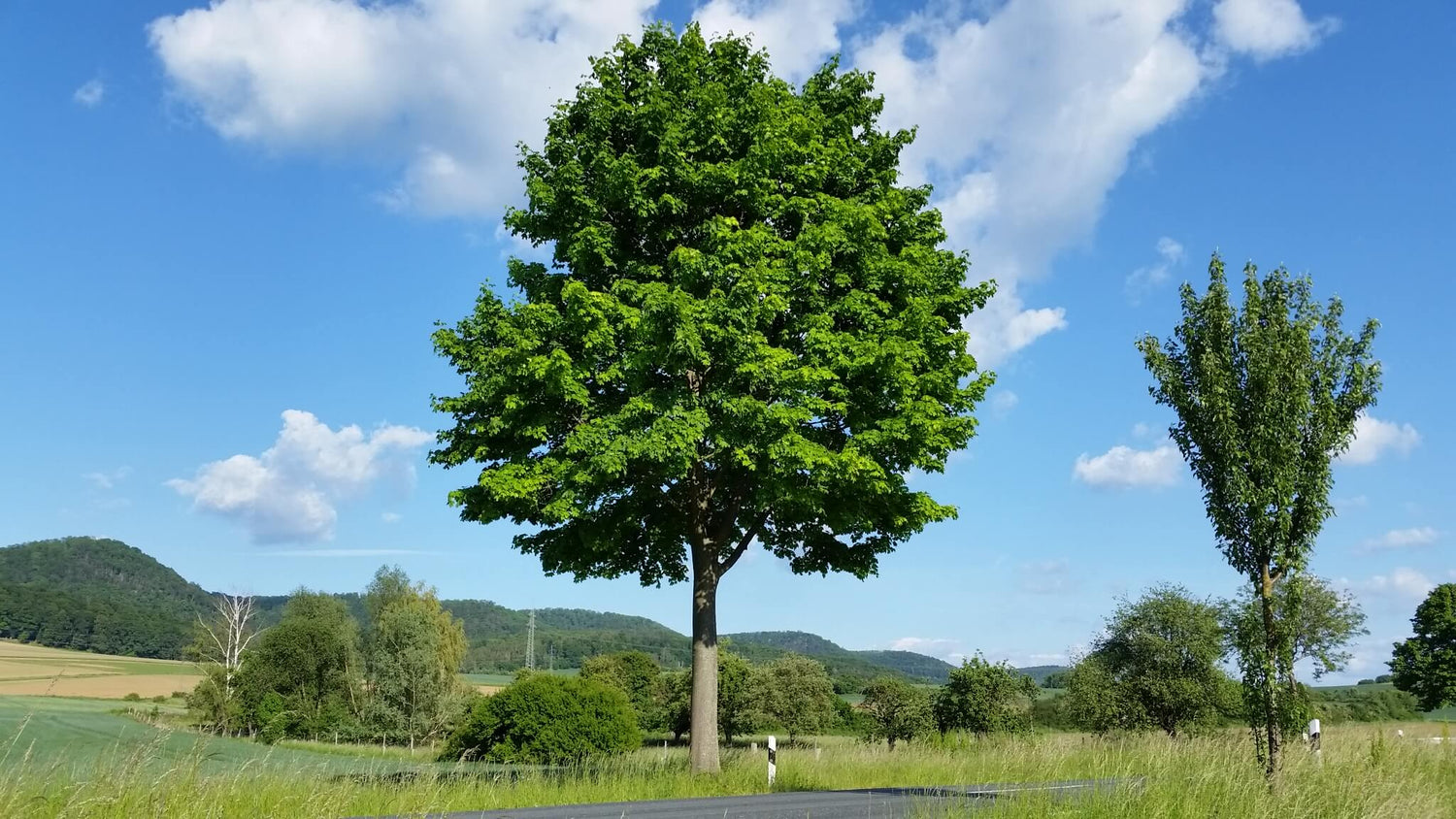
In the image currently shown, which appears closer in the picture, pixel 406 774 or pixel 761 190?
pixel 406 774

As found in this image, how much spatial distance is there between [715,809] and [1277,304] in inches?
457

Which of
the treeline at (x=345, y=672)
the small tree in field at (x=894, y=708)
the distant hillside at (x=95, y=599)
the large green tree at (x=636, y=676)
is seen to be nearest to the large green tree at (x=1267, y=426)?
the small tree in field at (x=894, y=708)

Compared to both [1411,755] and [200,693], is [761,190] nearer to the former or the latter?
[1411,755]

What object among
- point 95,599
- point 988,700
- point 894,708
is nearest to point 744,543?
point 988,700

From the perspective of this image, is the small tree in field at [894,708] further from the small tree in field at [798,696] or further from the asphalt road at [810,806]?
the asphalt road at [810,806]

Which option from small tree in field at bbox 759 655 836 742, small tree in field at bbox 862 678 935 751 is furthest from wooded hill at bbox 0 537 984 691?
small tree in field at bbox 862 678 935 751

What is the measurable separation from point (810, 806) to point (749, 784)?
478 centimetres

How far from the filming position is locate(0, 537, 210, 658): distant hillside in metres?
87.4

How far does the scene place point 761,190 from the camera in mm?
17172

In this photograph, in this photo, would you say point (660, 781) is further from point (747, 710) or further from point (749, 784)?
point (747, 710)

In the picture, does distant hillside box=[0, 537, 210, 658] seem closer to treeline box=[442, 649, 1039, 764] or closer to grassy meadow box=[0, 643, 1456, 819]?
treeline box=[442, 649, 1039, 764]

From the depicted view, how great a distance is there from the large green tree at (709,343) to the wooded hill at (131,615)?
58.1 m

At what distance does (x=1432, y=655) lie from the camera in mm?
65625

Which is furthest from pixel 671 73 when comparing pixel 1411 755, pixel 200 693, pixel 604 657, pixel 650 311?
pixel 604 657
